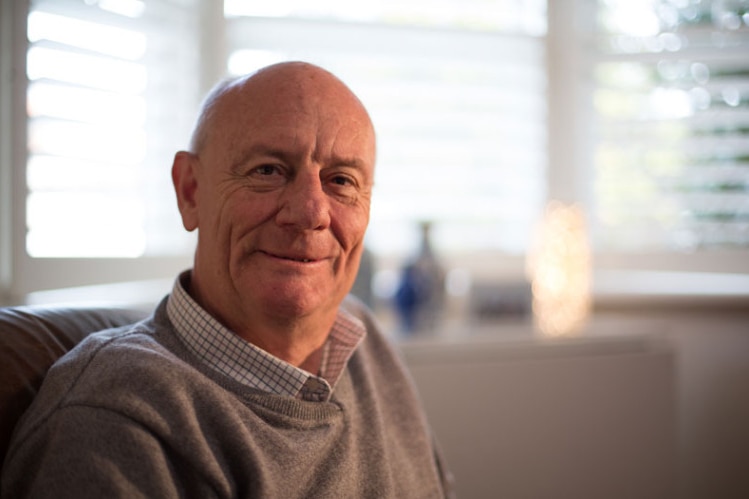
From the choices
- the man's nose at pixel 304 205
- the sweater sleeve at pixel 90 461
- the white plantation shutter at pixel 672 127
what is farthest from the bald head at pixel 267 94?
the white plantation shutter at pixel 672 127

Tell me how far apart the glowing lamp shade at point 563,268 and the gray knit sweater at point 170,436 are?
132 centimetres

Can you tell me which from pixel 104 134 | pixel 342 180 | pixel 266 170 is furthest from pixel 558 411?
pixel 104 134

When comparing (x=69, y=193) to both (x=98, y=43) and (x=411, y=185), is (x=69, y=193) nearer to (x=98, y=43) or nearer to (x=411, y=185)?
(x=98, y=43)

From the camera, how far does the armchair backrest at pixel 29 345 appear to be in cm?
87

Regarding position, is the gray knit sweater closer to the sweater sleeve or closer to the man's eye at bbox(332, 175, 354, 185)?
the sweater sleeve

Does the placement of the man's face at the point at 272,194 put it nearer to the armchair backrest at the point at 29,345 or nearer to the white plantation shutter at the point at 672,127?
the armchair backrest at the point at 29,345

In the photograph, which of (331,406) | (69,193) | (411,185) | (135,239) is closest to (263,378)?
(331,406)

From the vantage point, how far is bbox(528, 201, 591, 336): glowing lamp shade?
226 centimetres

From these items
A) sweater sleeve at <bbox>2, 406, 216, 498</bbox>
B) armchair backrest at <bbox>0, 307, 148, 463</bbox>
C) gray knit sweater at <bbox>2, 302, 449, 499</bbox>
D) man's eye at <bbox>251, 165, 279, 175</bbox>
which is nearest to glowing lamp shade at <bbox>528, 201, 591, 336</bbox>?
gray knit sweater at <bbox>2, 302, 449, 499</bbox>

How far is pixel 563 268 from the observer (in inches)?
89.6

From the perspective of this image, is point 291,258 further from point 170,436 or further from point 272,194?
point 170,436

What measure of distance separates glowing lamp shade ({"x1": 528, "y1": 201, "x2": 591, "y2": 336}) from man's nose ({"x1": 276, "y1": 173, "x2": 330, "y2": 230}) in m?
1.41

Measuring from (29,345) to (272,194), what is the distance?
39cm

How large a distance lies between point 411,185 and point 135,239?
1.05 meters
